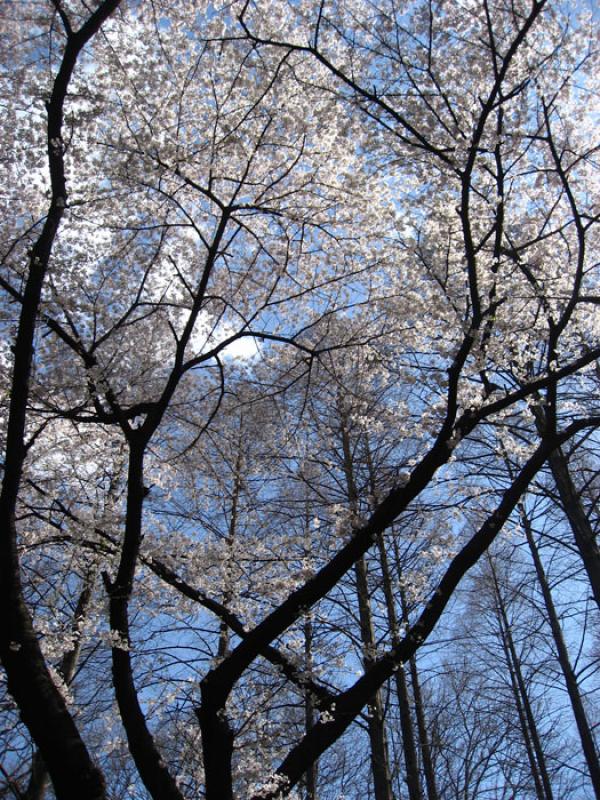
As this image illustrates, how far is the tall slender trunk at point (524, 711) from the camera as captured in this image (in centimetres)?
1209

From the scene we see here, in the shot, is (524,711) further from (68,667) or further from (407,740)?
(68,667)

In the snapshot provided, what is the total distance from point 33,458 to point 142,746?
15.6 feet

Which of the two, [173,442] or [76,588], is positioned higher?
[173,442]

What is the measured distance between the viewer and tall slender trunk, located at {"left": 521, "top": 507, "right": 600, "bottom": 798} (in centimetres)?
941

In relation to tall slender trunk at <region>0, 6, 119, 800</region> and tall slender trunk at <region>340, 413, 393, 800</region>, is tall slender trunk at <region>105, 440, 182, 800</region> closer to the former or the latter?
tall slender trunk at <region>0, 6, 119, 800</region>

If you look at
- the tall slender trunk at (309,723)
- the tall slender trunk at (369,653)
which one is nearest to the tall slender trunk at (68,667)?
the tall slender trunk at (309,723)

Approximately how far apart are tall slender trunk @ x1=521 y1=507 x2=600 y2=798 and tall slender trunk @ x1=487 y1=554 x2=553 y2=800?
950mm

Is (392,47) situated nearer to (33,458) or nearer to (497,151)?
(497,151)

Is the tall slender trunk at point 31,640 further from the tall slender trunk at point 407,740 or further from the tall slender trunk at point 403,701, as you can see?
the tall slender trunk at point 407,740

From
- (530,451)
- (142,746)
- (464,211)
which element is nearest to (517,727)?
(530,451)

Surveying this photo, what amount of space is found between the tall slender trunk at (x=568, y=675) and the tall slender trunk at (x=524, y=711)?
3.12 ft

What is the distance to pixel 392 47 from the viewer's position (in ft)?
18.5

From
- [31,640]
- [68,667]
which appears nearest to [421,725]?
[68,667]

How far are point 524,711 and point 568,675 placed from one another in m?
2.90
